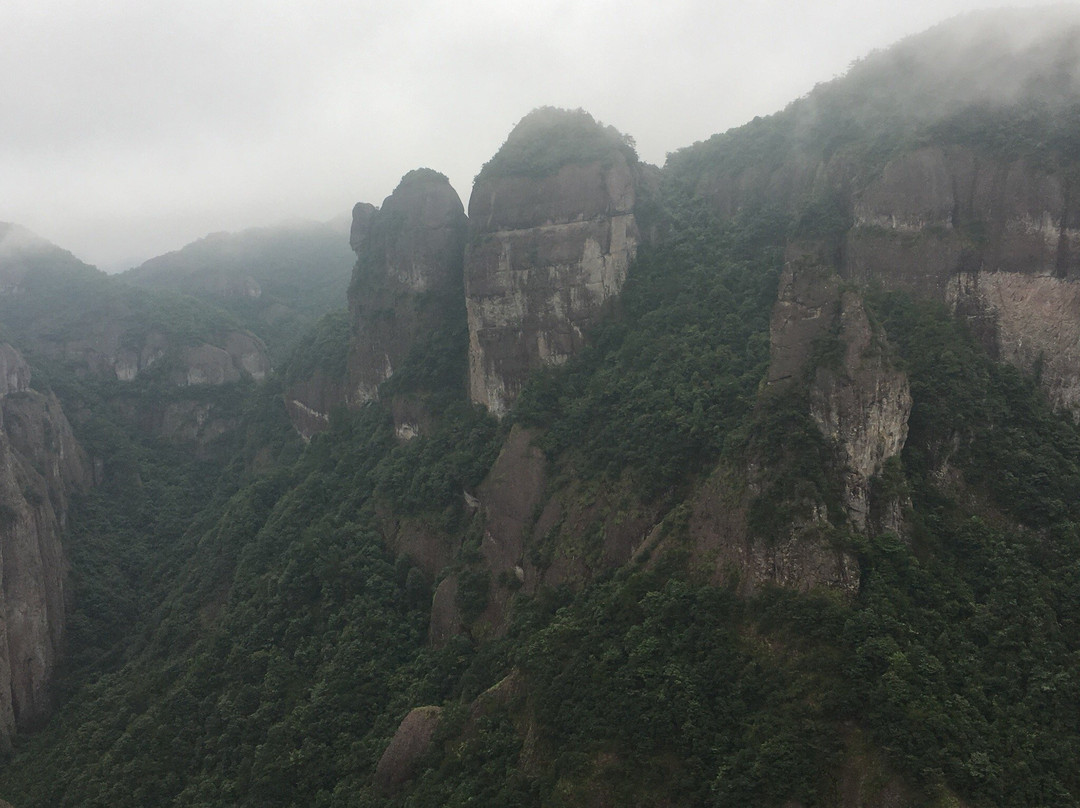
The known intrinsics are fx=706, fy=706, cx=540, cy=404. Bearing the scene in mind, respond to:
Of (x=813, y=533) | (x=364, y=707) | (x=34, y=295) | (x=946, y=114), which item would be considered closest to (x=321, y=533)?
(x=364, y=707)

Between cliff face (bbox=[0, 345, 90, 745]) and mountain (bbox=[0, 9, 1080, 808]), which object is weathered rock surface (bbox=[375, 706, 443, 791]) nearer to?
mountain (bbox=[0, 9, 1080, 808])

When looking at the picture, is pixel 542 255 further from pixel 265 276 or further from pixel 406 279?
pixel 265 276

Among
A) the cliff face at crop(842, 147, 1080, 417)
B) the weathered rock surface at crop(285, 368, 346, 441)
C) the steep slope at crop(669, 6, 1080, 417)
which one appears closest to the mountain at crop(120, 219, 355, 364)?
the weathered rock surface at crop(285, 368, 346, 441)

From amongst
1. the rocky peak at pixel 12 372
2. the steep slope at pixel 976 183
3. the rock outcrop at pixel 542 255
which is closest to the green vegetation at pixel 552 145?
the rock outcrop at pixel 542 255

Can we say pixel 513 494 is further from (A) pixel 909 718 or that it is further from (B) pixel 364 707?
(A) pixel 909 718

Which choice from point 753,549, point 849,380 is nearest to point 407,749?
point 753,549

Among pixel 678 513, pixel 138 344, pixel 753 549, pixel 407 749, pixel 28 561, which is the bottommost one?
pixel 407 749
